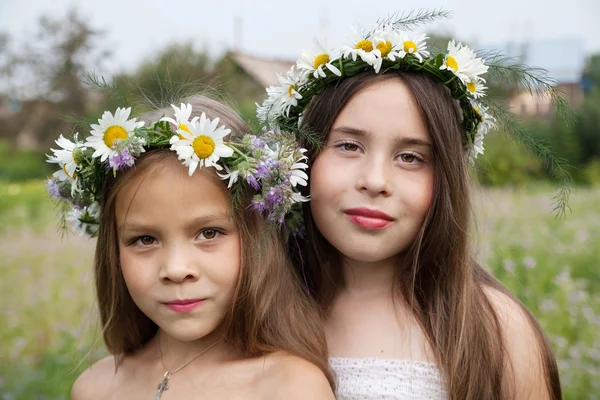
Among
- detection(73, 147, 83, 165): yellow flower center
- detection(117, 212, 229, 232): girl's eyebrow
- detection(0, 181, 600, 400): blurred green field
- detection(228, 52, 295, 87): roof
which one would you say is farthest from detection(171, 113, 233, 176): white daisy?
detection(228, 52, 295, 87): roof

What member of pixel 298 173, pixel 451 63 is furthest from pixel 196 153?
pixel 451 63

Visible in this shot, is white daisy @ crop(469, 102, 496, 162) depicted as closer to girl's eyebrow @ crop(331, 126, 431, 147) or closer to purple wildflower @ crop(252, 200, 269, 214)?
girl's eyebrow @ crop(331, 126, 431, 147)

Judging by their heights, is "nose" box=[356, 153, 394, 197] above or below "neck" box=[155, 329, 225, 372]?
above

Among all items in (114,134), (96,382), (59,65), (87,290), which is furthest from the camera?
(59,65)

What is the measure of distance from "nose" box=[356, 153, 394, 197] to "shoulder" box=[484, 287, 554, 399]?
65 centimetres

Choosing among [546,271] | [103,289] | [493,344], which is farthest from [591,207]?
[103,289]

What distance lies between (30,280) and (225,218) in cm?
360

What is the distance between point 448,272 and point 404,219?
0.35 m

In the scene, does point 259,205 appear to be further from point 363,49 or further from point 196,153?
point 363,49

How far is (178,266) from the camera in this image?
1960 mm

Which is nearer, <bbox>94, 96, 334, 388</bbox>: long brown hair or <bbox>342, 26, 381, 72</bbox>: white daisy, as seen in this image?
<bbox>94, 96, 334, 388</bbox>: long brown hair

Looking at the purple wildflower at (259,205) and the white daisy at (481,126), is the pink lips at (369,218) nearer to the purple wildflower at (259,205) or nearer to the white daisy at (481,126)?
the purple wildflower at (259,205)

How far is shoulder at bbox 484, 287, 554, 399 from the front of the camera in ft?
7.49

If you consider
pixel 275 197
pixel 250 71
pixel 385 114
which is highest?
pixel 250 71
